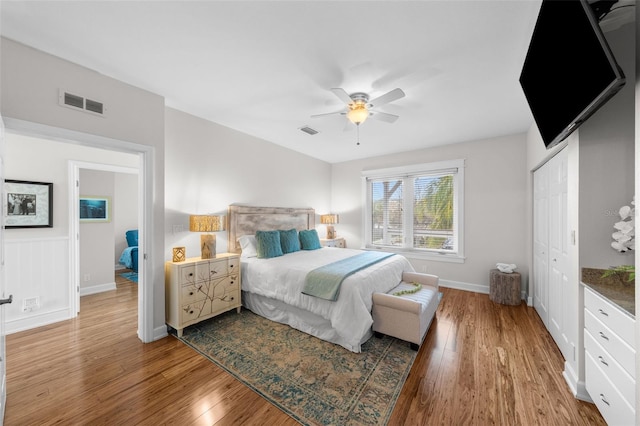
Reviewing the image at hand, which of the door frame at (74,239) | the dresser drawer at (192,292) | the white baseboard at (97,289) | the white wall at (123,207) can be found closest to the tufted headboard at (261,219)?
the dresser drawer at (192,292)

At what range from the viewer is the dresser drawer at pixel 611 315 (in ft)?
4.44

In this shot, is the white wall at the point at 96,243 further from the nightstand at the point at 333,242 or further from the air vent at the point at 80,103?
the nightstand at the point at 333,242

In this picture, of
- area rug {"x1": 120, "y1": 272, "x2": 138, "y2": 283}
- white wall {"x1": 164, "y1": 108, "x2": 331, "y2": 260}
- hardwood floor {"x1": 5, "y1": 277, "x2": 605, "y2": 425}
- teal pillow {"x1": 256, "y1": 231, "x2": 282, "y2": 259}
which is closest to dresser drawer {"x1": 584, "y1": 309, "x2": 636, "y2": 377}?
hardwood floor {"x1": 5, "y1": 277, "x2": 605, "y2": 425}

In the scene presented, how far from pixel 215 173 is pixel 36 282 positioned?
2553 millimetres

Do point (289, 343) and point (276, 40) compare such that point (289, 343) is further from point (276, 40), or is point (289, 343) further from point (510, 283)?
point (510, 283)

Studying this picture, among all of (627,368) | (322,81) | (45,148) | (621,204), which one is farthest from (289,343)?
(45,148)

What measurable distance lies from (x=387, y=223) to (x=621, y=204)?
3.80 metres

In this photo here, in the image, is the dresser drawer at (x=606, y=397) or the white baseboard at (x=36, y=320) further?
the white baseboard at (x=36, y=320)

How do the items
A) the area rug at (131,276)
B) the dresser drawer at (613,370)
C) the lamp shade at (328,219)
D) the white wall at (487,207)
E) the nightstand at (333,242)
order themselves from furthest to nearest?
the lamp shade at (328,219) → the nightstand at (333,242) → the area rug at (131,276) → the white wall at (487,207) → the dresser drawer at (613,370)

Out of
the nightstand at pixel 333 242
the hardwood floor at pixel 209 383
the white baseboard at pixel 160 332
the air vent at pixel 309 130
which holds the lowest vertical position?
the hardwood floor at pixel 209 383

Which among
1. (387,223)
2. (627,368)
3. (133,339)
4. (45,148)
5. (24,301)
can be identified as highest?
(45,148)

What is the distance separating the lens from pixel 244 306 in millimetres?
3637

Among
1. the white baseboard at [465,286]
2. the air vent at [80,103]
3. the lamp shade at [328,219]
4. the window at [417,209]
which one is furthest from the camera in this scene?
the lamp shade at [328,219]

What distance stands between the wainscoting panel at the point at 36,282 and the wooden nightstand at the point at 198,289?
1619mm
